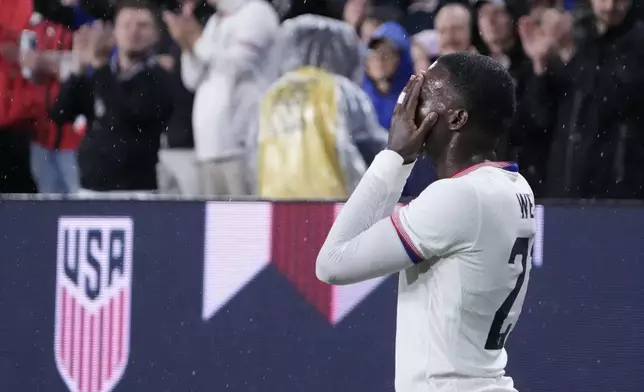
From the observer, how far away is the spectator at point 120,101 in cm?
466

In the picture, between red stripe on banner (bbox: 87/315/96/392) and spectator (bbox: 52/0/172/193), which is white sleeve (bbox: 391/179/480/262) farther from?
red stripe on banner (bbox: 87/315/96/392)

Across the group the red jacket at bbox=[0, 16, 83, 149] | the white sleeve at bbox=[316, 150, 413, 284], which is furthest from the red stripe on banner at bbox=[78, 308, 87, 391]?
the white sleeve at bbox=[316, 150, 413, 284]

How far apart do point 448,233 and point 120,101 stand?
9.41ft

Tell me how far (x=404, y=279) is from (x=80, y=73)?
286 cm

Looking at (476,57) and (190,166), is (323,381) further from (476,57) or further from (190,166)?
(476,57)

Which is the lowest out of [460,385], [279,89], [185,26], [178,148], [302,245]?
[302,245]

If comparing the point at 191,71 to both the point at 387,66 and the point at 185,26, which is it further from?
the point at 387,66

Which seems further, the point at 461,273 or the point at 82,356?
the point at 82,356

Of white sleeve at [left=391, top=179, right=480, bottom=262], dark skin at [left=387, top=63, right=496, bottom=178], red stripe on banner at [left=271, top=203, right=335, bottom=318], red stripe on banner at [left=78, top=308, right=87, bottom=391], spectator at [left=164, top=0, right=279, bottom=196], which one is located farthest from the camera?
red stripe on banner at [left=78, top=308, right=87, bottom=391]

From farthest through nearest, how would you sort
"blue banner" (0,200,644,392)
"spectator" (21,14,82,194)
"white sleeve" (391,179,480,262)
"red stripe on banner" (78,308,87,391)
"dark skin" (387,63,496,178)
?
"spectator" (21,14,82,194) → "red stripe on banner" (78,308,87,391) → "blue banner" (0,200,644,392) → "dark skin" (387,63,496,178) → "white sleeve" (391,179,480,262)

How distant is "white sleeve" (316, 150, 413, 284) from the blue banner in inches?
75.4

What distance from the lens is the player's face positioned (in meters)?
2.24

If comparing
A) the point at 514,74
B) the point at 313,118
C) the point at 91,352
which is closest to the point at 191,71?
the point at 313,118

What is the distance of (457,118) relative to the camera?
225 cm
